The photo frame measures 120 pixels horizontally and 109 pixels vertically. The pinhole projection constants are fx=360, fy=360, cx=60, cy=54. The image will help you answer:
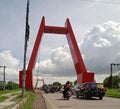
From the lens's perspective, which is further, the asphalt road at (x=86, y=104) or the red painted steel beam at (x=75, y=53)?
the red painted steel beam at (x=75, y=53)

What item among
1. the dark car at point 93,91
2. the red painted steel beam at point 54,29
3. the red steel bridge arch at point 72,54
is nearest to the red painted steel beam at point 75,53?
the red steel bridge arch at point 72,54

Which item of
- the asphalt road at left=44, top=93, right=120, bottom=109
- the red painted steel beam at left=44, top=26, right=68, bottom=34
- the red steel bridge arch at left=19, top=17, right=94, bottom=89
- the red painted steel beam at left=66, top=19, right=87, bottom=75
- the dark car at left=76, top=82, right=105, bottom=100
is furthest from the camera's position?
the red painted steel beam at left=44, top=26, right=68, bottom=34

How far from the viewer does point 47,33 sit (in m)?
67.5

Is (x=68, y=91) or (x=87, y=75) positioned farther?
(x=87, y=75)

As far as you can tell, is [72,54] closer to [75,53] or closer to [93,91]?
[75,53]

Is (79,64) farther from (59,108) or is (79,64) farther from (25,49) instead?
(59,108)

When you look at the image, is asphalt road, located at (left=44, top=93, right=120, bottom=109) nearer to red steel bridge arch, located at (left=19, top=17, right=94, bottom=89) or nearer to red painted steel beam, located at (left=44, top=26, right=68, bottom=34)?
red steel bridge arch, located at (left=19, top=17, right=94, bottom=89)

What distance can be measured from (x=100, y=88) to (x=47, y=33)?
3729cm

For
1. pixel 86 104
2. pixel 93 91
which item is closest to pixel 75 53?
pixel 93 91

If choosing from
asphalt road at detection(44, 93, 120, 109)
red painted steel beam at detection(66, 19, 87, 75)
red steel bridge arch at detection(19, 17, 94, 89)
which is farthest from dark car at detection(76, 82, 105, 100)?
red painted steel beam at detection(66, 19, 87, 75)

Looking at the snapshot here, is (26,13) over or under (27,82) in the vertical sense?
over

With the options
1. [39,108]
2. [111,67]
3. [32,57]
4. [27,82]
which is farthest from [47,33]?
[39,108]

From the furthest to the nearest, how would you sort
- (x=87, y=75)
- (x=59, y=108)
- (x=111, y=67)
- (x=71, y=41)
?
(x=111, y=67) → (x=71, y=41) → (x=87, y=75) → (x=59, y=108)

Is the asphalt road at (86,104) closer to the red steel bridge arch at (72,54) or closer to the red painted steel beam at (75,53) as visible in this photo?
the red steel bridge arch at (72,54)
